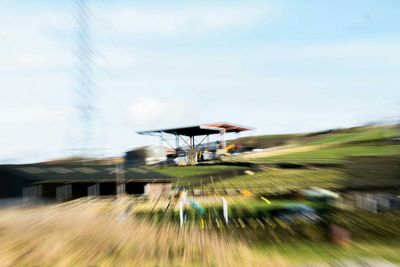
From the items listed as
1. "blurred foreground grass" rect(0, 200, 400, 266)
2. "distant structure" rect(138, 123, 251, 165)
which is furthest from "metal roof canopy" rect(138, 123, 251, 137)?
"blurred foreground grass" rect(0, 200, 400, 266)

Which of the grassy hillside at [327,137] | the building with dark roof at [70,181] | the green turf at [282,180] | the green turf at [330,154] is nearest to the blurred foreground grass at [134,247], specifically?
the building with dark roof at [70,181]

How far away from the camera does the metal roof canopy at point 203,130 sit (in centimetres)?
6793

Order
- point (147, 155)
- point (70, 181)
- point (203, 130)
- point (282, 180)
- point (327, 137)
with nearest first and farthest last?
1. point (70, 181)
2. point (282, 180)
3. point (203, 130)
4. point (327, 137)
5. point (147, 155)

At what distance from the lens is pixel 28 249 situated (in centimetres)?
1351

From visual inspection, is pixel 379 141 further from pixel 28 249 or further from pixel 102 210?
pixel 28 249

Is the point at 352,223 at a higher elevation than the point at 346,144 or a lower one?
lower

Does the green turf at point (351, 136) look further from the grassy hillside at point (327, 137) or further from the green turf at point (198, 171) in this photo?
the green turf at point (198, 171)

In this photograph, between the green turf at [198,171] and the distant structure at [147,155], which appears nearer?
the green turf at [198,171]

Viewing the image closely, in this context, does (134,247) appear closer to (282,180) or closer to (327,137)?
(282,180)

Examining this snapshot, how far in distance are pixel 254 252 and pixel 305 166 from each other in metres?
38.9

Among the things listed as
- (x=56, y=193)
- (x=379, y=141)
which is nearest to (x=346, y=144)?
(x=379, y=141)

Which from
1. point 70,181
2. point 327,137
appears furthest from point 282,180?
point 327,137

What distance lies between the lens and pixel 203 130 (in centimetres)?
7000

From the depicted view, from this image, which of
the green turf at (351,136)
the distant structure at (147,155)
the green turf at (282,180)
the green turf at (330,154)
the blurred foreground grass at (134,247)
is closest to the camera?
the blurred foreground grass at (134,247)
